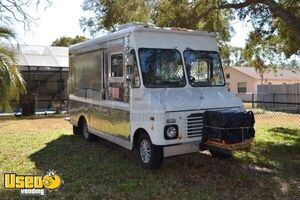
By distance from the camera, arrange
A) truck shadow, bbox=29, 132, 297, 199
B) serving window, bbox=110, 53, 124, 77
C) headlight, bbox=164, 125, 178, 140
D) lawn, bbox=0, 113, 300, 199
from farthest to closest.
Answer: serving window, bbox=110, 53, 124, 77 → headlight, bbox=164, 125, 178, 140 → truck shadow, bbox=29, 132, 297, 199 → lawn, bbox=0, 113, 300, 199

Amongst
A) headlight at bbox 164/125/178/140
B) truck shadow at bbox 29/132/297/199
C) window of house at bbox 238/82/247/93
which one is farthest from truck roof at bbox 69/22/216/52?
window of house at bbox 238/82/247/93

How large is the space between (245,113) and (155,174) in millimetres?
2080

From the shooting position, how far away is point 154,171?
7480 millimetres

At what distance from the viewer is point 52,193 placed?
→ 629cm

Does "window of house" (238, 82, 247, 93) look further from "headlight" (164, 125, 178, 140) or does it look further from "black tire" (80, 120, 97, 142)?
"headlight" (164, 125, 178, 140)

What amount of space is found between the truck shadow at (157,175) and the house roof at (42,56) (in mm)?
14311

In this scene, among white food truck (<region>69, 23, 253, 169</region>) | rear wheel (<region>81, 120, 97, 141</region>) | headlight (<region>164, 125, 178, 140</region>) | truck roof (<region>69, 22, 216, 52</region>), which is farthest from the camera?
rear wheel (<region>81, 120, 97, 141</region>)

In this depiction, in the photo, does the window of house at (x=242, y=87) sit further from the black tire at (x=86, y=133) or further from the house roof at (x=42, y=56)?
the black tire at (x=86, y=133)

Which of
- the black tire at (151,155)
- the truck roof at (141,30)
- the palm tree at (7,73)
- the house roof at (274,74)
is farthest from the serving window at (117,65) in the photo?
the house roof at (274,74)

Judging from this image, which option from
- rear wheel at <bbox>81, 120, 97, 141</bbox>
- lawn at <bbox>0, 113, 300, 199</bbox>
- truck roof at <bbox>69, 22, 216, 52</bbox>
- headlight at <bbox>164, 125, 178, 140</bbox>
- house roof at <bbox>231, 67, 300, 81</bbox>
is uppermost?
house roof at <bbox>231, 67, 300, 81</bbox>

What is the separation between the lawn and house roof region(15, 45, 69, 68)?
1241cm

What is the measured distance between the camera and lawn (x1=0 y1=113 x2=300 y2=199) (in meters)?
6.27

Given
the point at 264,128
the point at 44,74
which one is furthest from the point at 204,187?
the point at 44,74

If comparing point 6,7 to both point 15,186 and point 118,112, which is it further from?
point 15,186
